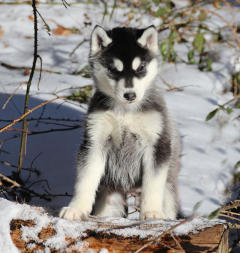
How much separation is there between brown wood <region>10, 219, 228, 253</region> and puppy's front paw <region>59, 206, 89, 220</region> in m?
0.31

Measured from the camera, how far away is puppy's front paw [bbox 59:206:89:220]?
3.04 meters

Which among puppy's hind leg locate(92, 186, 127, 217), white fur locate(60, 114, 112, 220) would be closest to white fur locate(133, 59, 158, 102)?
white fur locate(60, 114, 112, 220)

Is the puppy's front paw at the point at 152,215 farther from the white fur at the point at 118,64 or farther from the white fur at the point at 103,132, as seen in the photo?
the white fur at the point at 118,64

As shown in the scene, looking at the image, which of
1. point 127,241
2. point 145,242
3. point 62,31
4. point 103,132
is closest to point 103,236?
point 127,241

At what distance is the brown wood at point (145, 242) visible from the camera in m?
2.62

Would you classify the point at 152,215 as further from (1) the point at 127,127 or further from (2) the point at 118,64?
(2) the point at 118,64

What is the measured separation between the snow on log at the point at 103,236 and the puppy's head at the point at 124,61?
100cm

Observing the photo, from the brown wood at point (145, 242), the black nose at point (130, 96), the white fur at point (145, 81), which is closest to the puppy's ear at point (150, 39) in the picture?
the white fur at point (145, 81)

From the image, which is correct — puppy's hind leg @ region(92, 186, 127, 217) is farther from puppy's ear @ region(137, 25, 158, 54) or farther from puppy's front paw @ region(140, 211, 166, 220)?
puppy's ear @ region(137, 25, 158, 54)

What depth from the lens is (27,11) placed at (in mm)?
7742

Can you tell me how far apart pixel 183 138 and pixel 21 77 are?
2.24 m

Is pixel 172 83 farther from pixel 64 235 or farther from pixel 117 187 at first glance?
pixel 64 235

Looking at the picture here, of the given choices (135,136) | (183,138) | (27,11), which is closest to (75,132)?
(183,138)

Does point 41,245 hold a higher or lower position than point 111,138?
lower
